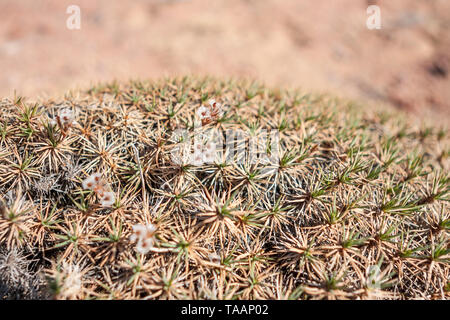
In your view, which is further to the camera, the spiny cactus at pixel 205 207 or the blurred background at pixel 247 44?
the blurred background at pixel 247 44

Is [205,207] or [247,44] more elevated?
[247,44]

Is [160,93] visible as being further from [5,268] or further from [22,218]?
[5,268]

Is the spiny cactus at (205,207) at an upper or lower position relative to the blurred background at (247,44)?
lower

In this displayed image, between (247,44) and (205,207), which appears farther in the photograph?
(247,44)

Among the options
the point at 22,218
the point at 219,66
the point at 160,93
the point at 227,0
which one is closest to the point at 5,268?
the point at 22,218
